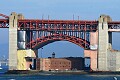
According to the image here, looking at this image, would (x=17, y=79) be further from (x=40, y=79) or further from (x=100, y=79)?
(x=100, y=79)

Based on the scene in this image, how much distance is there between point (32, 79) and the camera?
190m

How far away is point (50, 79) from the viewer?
7441 inches

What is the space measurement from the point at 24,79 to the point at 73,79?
47.9 feet

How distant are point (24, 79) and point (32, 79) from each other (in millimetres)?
2388

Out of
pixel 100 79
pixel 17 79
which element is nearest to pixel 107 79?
pixel 100 79

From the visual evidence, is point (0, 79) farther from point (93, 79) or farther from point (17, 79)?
point (93, 79)

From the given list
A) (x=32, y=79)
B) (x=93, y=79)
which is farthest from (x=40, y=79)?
(x=93, y=79)

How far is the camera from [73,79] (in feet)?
620

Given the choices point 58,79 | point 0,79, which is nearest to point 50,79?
point 58,79

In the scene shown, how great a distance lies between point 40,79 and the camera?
626 feet

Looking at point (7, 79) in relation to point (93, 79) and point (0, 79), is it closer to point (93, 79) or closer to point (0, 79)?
point (0, 79)

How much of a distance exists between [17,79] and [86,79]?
2109 cm

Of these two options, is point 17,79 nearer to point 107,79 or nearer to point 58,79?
point 58,79

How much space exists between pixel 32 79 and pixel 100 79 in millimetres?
20261
